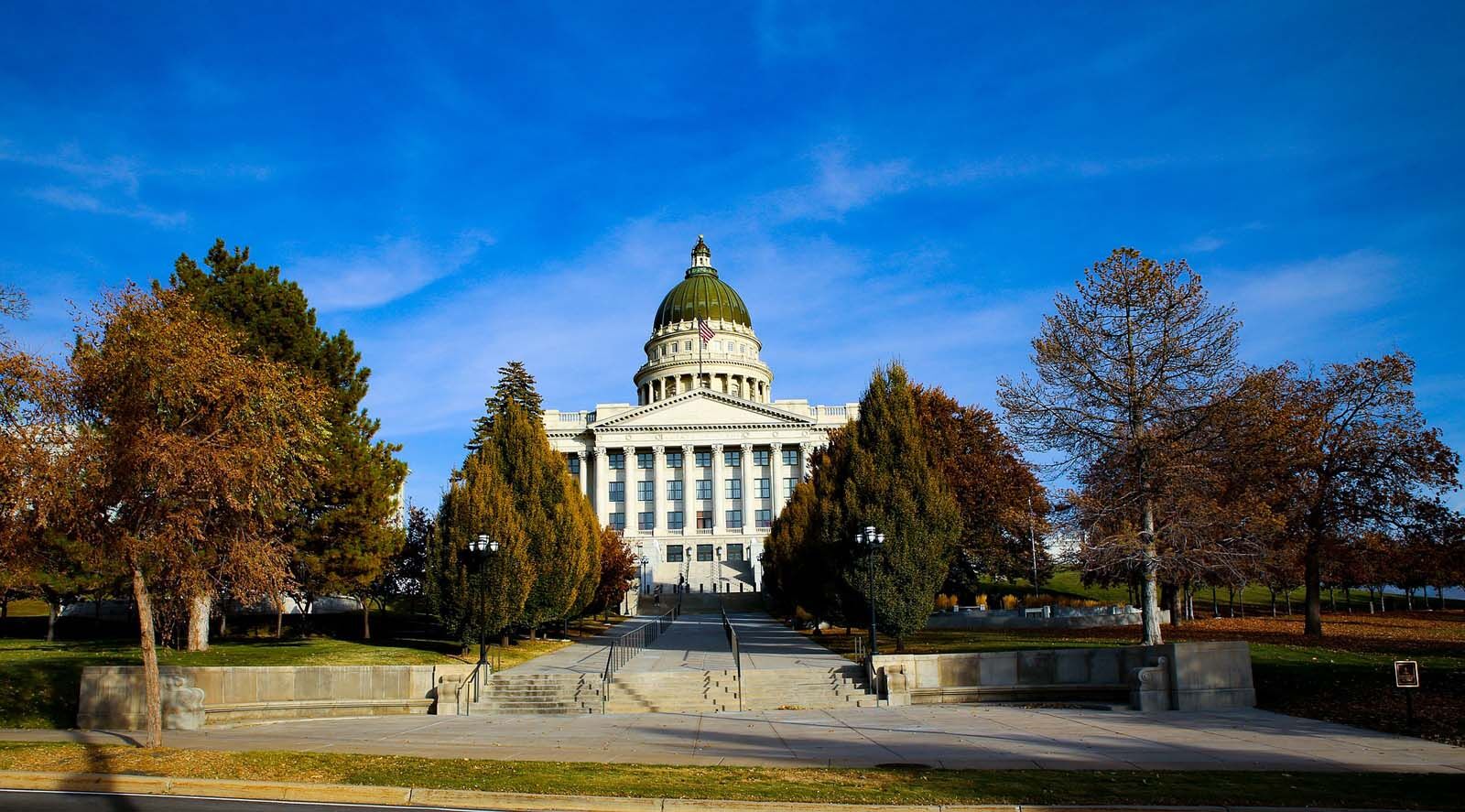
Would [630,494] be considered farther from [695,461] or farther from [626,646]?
[626,646]

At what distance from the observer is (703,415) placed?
366ft

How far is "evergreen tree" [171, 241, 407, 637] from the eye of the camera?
114 ft

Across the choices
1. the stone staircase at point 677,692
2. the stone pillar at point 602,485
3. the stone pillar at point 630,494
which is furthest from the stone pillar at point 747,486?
the stone staircase at point 677,692

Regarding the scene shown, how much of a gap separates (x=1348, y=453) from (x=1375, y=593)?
71.2m

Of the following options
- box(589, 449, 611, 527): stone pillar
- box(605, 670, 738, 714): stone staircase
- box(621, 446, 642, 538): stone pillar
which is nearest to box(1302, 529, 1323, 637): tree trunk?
box(605, 670, 738, 714): stone staircase

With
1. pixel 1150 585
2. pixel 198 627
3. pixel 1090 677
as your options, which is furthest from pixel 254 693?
pixel 1150 585

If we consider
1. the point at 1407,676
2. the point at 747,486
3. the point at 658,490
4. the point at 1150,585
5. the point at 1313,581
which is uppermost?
the point at 747,486

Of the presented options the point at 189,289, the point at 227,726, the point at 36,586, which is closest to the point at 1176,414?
the point at 227,726

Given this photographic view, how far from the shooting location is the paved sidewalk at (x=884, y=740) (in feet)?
55.1

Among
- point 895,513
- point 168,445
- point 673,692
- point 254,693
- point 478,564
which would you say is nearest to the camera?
point 168,445

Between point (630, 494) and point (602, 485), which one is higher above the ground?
point (602, 485)

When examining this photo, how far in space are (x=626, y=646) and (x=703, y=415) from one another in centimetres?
7162

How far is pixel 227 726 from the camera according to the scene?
22.9 meters

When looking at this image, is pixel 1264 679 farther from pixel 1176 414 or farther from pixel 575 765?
pixel 575 765
